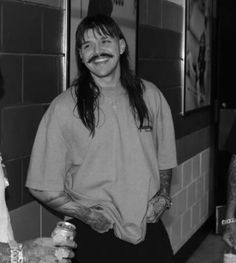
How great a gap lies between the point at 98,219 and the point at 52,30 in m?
0.80

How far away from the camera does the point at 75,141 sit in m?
2.22

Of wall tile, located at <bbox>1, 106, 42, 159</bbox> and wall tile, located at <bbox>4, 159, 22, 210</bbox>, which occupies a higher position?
wall tile, located at <bbox>1, 106, 42, 159</bbox>

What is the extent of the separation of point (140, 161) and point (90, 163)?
0.60ft

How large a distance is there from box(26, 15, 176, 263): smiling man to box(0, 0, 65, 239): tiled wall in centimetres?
12

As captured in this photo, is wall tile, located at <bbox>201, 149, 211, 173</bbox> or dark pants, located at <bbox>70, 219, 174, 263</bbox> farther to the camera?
wall tile, located at <bbox>201, 149, 211, 173</bbox>

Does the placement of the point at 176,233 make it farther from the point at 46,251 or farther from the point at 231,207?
the point at 46,251

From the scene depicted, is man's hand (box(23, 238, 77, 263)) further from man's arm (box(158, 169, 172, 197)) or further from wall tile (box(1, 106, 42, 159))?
man's arm (box(158, 169, 172, 197))

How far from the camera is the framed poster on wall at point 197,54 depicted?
4355 millimetres

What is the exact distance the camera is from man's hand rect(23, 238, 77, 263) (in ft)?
5.03

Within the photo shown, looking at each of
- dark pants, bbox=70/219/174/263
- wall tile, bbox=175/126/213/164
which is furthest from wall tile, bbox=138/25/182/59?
dark pants, bbox=70/219/174/263

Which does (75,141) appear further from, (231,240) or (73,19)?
(231,240)

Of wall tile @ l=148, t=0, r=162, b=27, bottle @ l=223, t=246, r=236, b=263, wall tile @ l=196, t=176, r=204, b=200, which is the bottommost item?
wall tile @ l=196, t=176, r=204, b=200

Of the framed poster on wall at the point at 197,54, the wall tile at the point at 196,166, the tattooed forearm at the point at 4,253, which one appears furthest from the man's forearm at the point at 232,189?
the wall tile at the point at 196,166

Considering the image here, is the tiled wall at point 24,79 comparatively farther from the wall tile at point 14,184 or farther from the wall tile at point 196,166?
the wall tile at point 196,166
